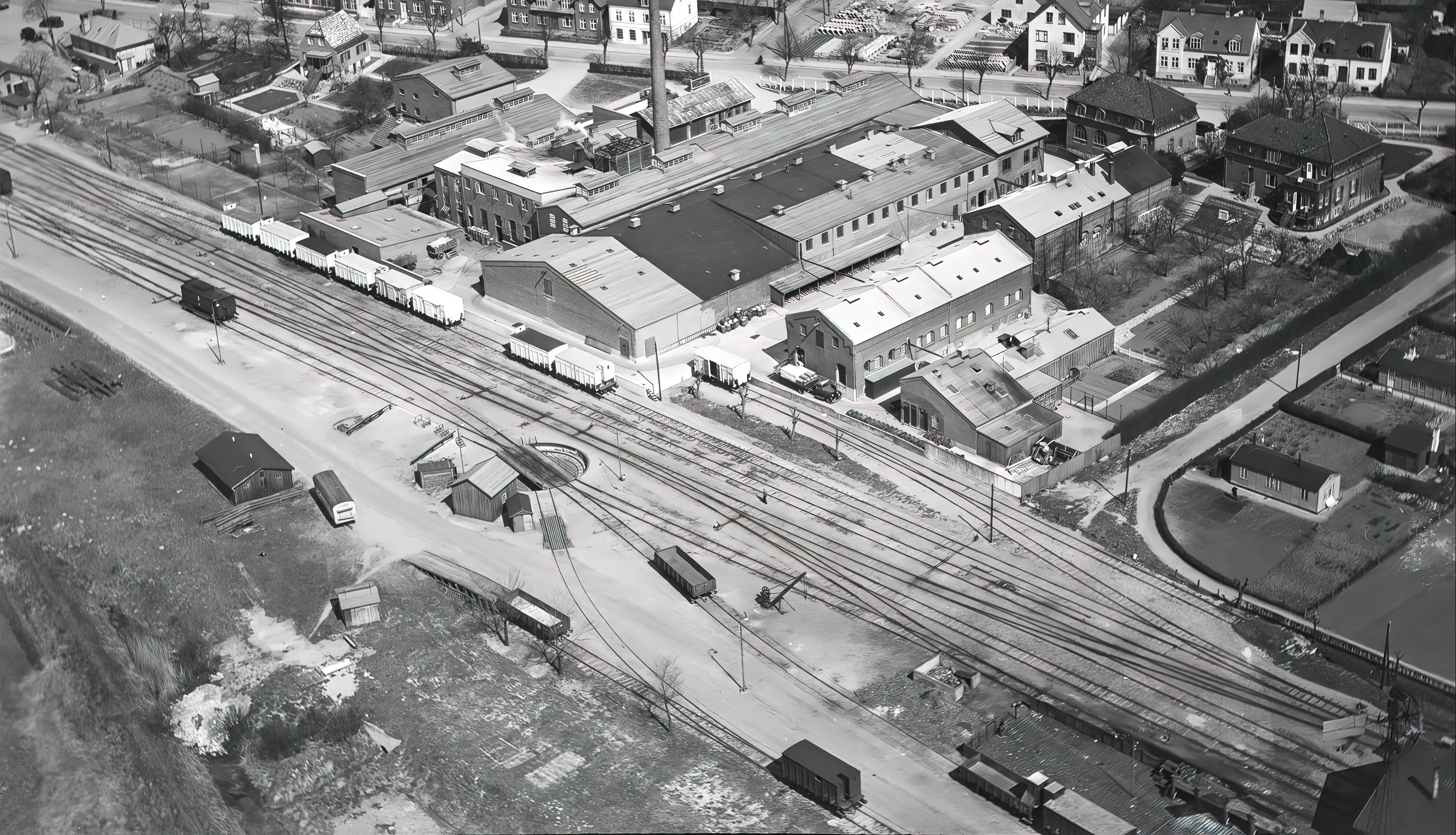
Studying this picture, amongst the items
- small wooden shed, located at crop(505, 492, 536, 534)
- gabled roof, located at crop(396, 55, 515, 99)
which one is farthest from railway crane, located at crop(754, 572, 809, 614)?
gabled roof, located at crop(396, 55, 515, 99)

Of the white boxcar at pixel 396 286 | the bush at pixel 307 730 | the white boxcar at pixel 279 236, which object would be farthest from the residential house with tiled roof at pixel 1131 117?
the bush at pixel 307 730

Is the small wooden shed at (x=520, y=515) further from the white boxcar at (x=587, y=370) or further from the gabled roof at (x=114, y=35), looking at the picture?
the gabled roof at (x=114, y=35)

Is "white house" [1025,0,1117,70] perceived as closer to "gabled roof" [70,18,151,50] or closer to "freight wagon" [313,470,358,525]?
"freight wagon" [313,470,358,525]

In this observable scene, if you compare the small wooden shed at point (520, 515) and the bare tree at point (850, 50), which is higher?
the bare tree at point (850, 50)

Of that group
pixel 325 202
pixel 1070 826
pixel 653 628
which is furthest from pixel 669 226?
pixel 1070 826

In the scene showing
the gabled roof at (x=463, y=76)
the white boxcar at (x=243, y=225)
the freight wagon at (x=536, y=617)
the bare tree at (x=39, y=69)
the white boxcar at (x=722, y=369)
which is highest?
the gabled roof at (x=463, y=76)

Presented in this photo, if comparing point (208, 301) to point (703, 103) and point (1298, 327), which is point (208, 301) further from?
point (1298, 327)

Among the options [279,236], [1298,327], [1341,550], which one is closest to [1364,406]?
[1298,327]
